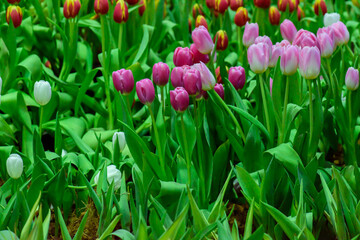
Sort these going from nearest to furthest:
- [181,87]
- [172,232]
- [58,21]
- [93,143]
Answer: [172,232], [181,87], [93,143], [58,21]

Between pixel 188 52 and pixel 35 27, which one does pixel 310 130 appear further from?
pixel 35 27

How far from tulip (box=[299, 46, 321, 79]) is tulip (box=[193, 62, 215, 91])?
0.80ft

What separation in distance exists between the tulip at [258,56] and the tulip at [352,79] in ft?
0.92

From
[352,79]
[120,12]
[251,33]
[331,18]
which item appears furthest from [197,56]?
[331,18]

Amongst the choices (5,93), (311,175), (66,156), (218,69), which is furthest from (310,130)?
(5,93)

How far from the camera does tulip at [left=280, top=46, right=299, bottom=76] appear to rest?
178 centimetres

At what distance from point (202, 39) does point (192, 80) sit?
188 millimetres

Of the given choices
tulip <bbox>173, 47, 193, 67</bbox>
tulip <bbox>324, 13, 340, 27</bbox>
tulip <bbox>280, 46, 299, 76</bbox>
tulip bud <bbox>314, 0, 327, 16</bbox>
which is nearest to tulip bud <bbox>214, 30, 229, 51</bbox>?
tulip <bbox>173, 47, 193, 67</bbox>

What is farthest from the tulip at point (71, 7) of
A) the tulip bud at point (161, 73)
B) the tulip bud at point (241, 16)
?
the tulip bud at point (161, 73)

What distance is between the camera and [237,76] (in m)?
2.00

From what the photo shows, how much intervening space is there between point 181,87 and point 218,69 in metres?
0.40

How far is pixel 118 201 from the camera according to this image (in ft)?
6.29

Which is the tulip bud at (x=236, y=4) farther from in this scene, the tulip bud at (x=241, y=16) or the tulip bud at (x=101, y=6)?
the tulip bud at (x=101, y=6)

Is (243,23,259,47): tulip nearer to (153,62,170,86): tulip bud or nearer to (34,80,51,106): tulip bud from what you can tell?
(153,62,170,86): tulip bud
